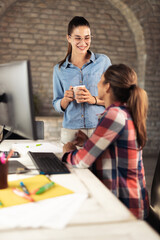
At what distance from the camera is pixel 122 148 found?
1.17m

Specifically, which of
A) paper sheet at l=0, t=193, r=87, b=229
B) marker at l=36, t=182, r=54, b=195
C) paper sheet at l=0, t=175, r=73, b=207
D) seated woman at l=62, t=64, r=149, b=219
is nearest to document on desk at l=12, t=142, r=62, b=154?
seated woman at l=62, t=64, r=149, b=219

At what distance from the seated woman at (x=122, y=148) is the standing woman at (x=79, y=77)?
0.67 metres

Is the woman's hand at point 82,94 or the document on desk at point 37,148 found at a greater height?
the woman's hand at point 82,94

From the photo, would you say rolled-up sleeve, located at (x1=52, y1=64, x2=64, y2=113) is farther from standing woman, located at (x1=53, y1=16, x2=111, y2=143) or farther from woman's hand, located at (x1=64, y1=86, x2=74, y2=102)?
woman's hand, located at (x1=64, y1=86, x2=74, y2=102)

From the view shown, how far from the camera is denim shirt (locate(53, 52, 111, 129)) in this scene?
1.96m

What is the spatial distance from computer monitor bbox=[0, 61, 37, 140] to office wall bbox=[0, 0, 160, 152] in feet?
12.1

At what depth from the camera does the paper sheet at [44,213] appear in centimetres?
69

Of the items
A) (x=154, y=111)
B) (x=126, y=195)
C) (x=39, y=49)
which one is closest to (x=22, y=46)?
(x=39, y=49)

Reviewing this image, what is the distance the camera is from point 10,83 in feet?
3.94

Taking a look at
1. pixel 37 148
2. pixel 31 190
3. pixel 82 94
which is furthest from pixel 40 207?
pixel 82 94

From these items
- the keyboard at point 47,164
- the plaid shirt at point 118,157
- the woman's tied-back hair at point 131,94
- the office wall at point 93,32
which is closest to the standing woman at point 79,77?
the keyboard at point 47,164

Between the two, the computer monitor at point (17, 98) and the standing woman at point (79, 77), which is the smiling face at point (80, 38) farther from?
the computer monitor at point (17, 98)

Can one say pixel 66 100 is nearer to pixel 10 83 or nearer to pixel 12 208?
pixel 10 83

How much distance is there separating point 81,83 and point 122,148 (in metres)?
0.96
